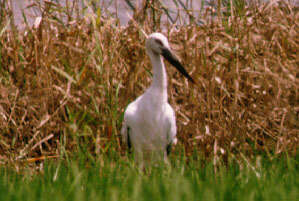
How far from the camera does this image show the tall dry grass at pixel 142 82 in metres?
3.87

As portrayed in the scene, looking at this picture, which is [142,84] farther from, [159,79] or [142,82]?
[159,79]

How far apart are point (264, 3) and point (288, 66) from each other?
1.21m

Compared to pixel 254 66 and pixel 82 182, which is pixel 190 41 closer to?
pixel 254 66

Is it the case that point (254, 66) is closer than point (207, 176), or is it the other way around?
point (207, 176)

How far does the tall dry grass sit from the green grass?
0.86 metres

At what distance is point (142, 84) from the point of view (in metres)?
4.34

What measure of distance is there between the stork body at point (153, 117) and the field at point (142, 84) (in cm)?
13

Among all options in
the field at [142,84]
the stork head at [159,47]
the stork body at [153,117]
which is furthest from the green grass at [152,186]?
the stork head at [159,47]

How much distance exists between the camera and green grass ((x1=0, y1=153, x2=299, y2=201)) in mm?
2201

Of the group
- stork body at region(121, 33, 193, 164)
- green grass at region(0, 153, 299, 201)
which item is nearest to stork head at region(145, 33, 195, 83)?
stork body at region(121, 33, 193, 164)

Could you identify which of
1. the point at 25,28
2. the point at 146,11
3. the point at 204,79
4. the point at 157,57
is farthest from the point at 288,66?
the point at 25,28

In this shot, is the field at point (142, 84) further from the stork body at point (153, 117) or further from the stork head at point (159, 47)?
the stork head at point (159, 47)

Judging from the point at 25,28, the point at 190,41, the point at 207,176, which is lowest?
the point at 207,176

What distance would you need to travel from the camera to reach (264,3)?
4922 mm
